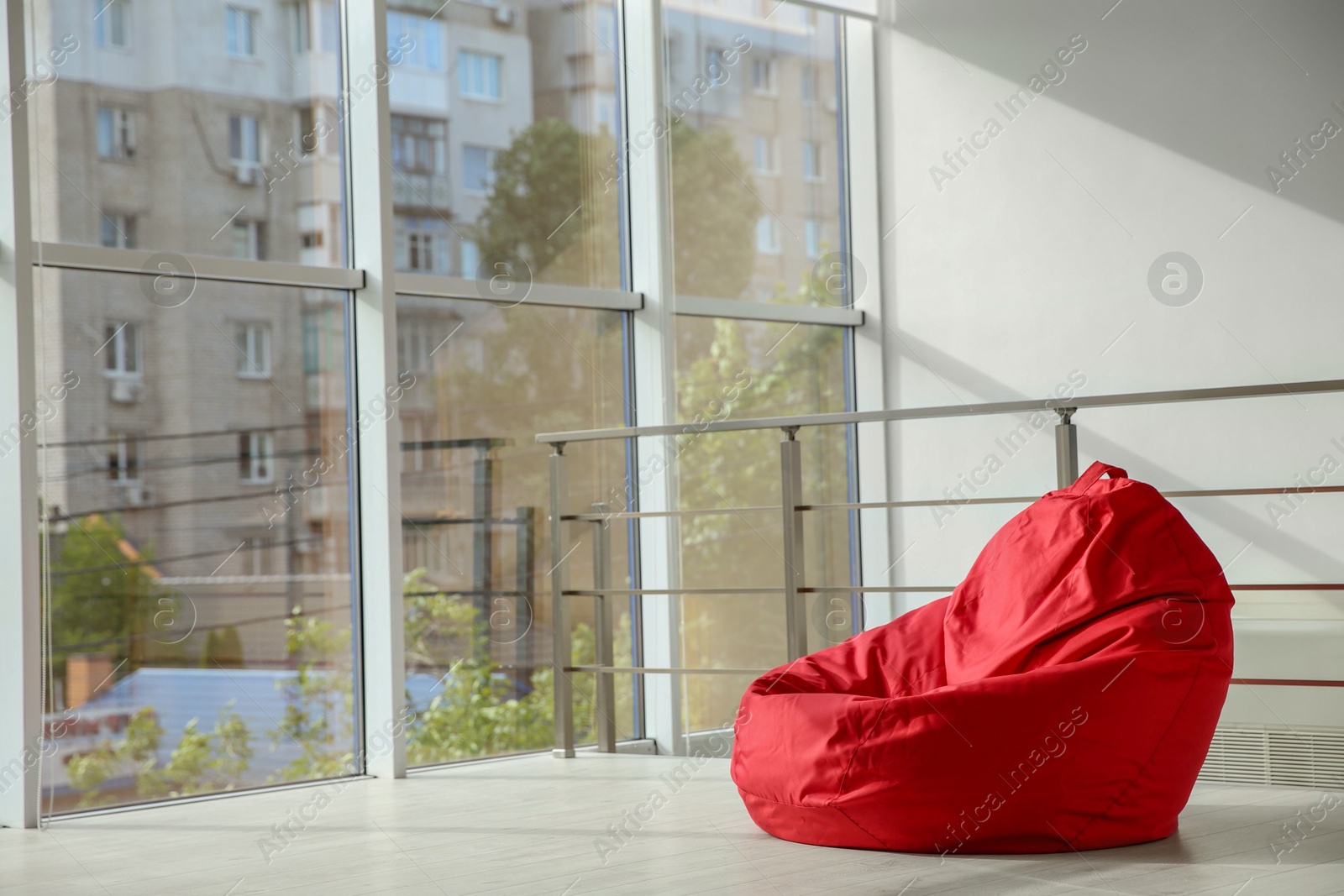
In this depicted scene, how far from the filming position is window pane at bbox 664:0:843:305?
5.50m

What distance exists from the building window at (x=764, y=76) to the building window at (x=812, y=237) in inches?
22.8

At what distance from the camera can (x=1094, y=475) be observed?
10.6 ft

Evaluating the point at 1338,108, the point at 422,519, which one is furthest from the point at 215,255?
the point at 1338,108

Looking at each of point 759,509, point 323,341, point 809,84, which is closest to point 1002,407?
point 759,509

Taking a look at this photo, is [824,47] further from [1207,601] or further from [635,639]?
[1207,601]

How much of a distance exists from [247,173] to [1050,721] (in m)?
2.95

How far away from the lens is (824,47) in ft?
20.0

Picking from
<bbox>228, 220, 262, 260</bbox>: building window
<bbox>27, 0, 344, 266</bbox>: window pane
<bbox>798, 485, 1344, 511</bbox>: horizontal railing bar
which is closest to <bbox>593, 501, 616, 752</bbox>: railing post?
Result: <bbox>798, 485, 1344, 511</bbox>: horizontal railing bar

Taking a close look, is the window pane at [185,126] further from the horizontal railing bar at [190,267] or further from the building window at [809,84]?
the building window at [809,84]

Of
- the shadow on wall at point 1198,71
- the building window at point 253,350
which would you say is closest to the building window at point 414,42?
the building window at point 253,350

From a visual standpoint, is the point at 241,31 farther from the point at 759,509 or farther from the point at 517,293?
the point at 759,509

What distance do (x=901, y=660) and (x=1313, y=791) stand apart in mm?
1107

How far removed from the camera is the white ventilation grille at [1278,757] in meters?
4.14

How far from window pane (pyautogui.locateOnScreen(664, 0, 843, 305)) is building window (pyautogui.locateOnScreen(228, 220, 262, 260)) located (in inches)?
69.7
